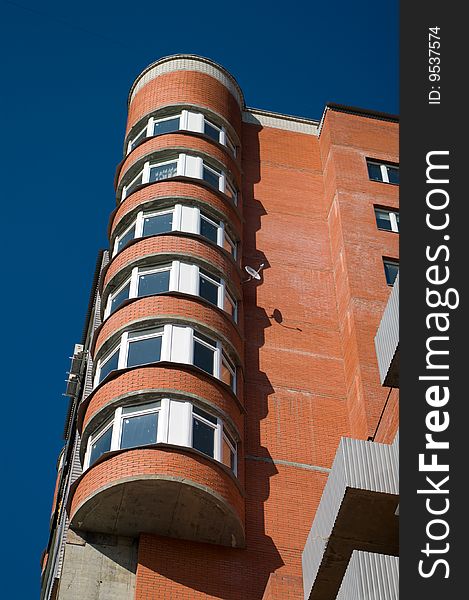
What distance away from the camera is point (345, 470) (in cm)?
1753

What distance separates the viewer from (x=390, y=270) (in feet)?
101

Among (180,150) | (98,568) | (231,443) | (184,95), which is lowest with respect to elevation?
(98,568)

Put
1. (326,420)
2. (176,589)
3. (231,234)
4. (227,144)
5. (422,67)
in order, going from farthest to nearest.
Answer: (227,144)
(231,234)
(326,420)
(176,589)
(422,67)

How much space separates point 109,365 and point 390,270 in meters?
9.92

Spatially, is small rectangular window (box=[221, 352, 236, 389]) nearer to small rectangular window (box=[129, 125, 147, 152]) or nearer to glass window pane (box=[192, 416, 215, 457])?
glass window pane (box=[192, 416, 215, 457])

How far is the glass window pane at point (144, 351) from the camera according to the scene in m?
23.9

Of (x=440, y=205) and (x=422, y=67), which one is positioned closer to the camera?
(x=440, y=205)

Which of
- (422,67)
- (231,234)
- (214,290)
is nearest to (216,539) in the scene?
(214,290)

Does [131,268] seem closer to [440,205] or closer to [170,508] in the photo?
[170,508]

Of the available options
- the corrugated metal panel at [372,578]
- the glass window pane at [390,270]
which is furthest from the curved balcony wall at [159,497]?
the glass window pane at [390,270]

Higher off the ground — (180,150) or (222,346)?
(180,150)

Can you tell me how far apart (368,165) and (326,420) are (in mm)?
11240

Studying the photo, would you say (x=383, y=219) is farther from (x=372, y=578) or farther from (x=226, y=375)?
(x=372, y=578)

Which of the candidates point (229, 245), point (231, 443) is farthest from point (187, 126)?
point (231, 443)
